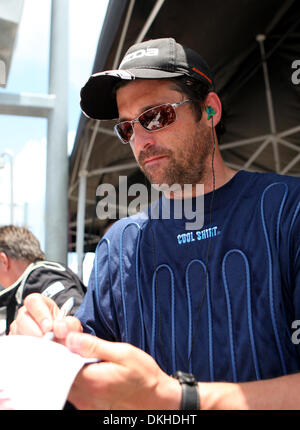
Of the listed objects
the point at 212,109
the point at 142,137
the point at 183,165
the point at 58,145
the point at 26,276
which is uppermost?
the point at 58,145

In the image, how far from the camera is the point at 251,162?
18.0ft

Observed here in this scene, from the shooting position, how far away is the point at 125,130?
148 centimetres

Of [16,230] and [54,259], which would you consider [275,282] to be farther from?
[16,230]

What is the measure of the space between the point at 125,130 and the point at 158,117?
0.59ft

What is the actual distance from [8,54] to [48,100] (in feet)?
1.51

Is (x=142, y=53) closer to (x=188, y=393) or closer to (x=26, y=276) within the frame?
(x=188, y=393)

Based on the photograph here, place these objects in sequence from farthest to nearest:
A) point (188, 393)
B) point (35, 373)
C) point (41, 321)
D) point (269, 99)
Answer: point (269, 99), point (41, 321), point (188, 393), point (35, 373)

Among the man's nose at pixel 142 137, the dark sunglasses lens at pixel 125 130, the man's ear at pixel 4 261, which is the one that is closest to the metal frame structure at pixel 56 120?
the man's ear at pixel 4 261

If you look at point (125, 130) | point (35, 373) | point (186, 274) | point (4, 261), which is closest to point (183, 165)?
point (125, 130)

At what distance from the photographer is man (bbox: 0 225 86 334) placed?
2563 millimetres

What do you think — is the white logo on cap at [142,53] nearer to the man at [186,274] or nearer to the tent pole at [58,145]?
the man at [186,274]

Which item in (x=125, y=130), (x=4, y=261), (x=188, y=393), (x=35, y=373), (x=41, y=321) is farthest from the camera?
(x=4, y=261)

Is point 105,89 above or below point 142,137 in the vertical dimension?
above
